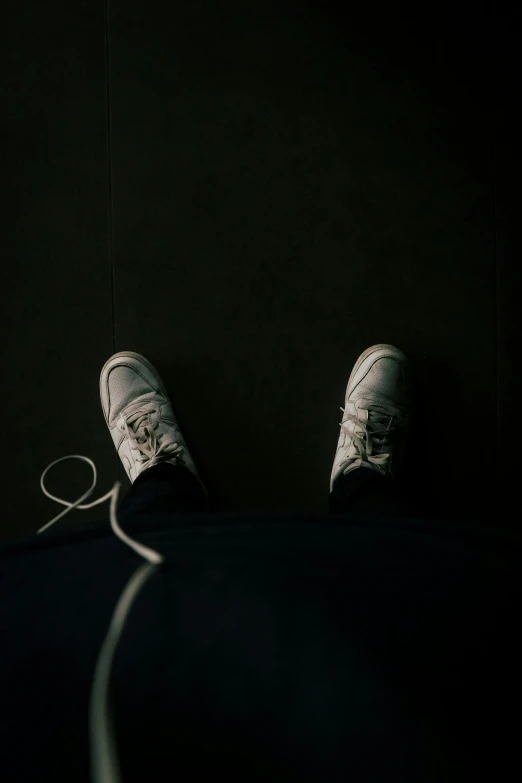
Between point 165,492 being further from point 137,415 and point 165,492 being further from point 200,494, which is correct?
point 137,415

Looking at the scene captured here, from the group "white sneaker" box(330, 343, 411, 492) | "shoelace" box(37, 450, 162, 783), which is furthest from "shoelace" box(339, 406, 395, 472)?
"shoelace" box(37, 450, 162, 783)

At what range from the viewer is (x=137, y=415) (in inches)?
37.3

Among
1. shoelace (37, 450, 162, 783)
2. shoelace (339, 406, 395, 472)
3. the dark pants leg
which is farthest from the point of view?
shoelace (339, 406, 395, 472)

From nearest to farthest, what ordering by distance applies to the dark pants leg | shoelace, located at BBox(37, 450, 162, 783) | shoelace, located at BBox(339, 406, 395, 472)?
shoelace, located at BBox(37, 450, 162, 783)
the dark pants leg
shoelace, located at BBox(339, 406, 395, 472)

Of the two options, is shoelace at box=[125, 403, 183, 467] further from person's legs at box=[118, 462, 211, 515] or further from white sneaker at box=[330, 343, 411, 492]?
white sneaker at box=[330, 343, 411, 492]

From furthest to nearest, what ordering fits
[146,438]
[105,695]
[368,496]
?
[146,438]
[368,496]
[105,695]

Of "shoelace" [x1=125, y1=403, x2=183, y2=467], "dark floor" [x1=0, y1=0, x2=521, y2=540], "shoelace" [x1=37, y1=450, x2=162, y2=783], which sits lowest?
"shoelace" [x1=37, y1=450, x2=162, y2=783]

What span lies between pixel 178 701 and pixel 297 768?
90 mm

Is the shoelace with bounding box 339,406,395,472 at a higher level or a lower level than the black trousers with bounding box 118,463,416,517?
higher

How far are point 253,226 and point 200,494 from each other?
1.66 ft

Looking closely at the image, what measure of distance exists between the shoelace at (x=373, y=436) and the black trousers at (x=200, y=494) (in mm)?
34

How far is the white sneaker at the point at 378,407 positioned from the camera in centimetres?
94

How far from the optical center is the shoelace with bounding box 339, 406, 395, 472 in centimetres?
91

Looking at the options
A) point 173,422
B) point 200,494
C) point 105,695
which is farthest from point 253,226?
point 105,695
